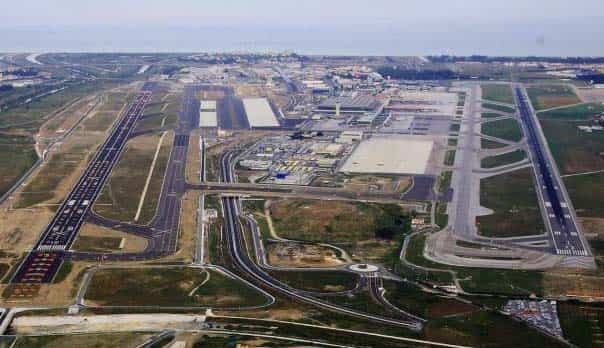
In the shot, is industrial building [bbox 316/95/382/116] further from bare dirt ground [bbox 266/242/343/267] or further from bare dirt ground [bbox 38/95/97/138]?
bare dirt ground [bbox 266/242/343/267]

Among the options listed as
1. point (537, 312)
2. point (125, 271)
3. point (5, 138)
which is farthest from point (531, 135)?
point (5, 138)

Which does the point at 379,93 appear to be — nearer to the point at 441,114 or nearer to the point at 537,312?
the point at 441,114

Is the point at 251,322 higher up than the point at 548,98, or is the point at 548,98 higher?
the point at 548,98

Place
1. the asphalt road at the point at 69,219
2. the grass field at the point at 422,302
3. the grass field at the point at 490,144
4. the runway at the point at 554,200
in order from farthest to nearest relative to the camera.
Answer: the grass field at the point at 490,144 < the runway at the point at 554,200 < the asphalt road at the point at 69,219 < the grass field at the point at 422,302

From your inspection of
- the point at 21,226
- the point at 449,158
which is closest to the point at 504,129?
the point at 449,158

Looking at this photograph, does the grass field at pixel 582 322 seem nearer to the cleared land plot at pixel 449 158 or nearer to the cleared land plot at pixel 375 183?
the cleared land plot at pixel 375 183

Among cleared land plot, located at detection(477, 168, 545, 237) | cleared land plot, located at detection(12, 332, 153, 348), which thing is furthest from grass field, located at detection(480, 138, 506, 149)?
cleared land plot, located at detection(12, 332, 153, 348)

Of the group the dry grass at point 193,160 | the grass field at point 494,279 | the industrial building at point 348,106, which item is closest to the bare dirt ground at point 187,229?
the dry grass at point 193,160
